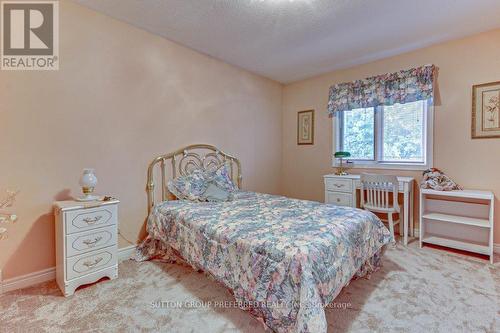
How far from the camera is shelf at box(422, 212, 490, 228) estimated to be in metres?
2.59

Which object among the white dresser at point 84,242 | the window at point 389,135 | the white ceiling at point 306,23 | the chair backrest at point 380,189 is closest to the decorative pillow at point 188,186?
the white dresser at point 84,242

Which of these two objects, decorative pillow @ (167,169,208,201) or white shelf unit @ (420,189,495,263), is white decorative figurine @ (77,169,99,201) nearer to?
decorative pillow @ (167,169,208,201)

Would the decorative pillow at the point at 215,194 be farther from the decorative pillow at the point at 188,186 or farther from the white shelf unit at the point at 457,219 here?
the white shelf unit at the point at 457,219

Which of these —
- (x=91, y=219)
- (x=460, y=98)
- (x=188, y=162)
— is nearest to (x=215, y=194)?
(x=188, y=162)

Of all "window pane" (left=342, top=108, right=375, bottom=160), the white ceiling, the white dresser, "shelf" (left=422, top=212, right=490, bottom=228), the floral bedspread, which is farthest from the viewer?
"window pane" (left=342, top=108, right=375, bottom=160)

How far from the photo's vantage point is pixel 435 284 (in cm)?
210

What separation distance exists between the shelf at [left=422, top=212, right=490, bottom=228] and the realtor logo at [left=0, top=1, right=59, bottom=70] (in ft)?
13.7

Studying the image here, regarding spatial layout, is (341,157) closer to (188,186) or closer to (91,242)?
(188,186)

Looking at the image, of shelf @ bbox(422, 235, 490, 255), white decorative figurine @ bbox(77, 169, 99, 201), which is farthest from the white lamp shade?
shelf @ bbox(422, 235, 490, 255)

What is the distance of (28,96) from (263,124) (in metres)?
3.10

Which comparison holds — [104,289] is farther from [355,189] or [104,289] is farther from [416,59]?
[416,59]

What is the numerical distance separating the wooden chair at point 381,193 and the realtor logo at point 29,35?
3.56 meters

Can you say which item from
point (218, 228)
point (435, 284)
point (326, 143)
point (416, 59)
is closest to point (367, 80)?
point (416, 59)

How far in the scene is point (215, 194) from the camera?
2.86 metres
